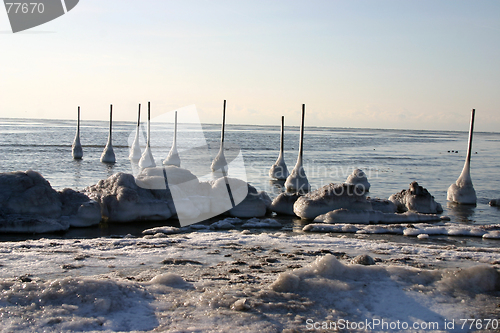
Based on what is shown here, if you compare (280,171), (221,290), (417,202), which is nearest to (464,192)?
(417,202)

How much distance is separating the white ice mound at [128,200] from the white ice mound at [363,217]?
4.88 meters

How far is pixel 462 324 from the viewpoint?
16.5 ft

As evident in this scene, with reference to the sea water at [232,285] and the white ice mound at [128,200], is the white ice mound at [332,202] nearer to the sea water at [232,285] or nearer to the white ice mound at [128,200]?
the sea water at [232,285]

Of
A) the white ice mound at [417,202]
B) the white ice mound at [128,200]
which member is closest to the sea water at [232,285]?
the white ice mound at [128,200]

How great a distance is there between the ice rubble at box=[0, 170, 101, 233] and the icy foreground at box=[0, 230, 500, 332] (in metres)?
2.30

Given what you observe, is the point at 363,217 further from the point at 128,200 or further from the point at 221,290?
the point at 221,290

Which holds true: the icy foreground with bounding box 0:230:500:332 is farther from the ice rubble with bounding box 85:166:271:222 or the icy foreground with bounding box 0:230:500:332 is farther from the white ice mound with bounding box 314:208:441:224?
the white ice mound with bounding box 314:208:441:224

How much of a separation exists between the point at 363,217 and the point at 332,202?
117cm

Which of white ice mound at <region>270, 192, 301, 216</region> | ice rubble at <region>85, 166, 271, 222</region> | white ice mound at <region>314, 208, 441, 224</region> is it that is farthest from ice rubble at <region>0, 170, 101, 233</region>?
white ice mound at <region>314, 208, 441, 224</region>

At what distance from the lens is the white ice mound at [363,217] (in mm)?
12925

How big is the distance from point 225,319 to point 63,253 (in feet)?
14.7

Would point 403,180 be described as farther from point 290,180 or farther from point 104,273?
point 104,273

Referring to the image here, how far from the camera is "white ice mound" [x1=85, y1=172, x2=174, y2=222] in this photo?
40.6ft

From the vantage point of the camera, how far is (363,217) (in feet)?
42.9
